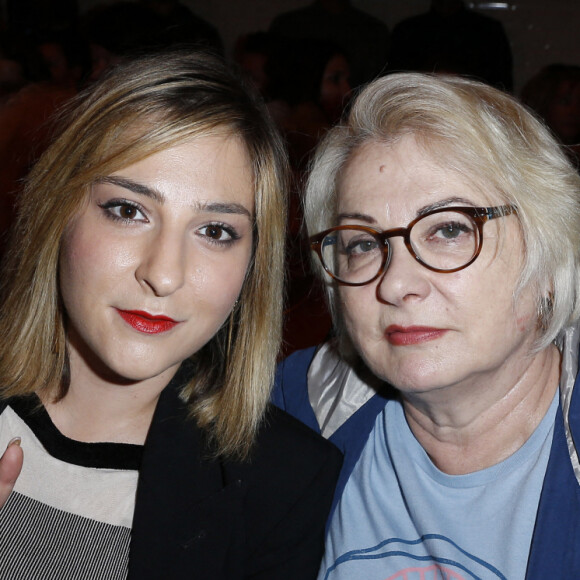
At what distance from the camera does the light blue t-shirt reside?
1591mm

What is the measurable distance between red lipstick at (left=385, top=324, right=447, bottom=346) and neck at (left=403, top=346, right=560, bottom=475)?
0.17 meters

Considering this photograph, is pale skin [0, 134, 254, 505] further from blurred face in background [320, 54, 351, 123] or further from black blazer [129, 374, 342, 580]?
blurred face in background [320, 54, 351, 123]

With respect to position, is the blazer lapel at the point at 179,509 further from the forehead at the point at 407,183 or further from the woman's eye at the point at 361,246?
the forehead at the point at 407,183

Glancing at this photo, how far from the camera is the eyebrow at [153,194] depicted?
5.15 ft

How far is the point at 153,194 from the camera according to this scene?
1569mm

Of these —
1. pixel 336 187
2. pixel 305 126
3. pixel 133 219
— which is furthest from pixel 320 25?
pixel 133 219

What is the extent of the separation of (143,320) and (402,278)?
1.95 ft

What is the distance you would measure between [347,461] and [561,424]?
0.56 meters

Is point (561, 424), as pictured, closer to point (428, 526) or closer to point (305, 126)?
point (428, 526)

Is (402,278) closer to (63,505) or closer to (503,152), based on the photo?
(503,152)

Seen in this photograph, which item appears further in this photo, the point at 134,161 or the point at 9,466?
the point at 134,161

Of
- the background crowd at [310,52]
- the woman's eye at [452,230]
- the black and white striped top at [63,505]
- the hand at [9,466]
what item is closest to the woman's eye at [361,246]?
the woman's eye at [452,230]

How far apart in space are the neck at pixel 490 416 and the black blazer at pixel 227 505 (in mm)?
309

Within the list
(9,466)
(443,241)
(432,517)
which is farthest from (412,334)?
(9,466)
